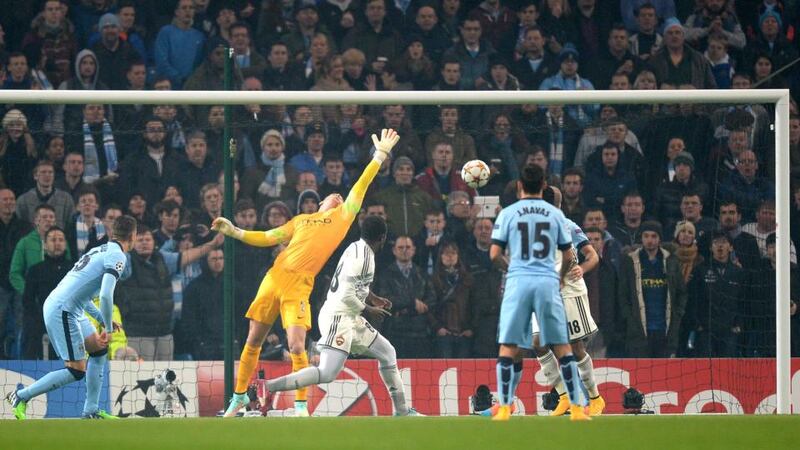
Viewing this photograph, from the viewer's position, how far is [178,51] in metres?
15.3

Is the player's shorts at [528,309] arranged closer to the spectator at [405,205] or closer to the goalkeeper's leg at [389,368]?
the goalkeeper's leg at [389,368]

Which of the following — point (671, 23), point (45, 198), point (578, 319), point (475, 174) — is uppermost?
point (671, 23)

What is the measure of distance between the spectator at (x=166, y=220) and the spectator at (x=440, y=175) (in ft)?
7.81

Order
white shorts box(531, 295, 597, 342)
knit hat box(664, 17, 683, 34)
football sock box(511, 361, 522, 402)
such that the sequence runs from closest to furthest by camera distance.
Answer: football sock box(511, 361, 522, 402) → white shorts box(531, 295, 597, 342) → knit hat box(664, 17, 683, 34)

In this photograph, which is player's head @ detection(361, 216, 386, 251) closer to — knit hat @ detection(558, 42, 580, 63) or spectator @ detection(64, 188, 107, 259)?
spectator @ detection(64, 188, 107, 259)

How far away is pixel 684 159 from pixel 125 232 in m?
5.40

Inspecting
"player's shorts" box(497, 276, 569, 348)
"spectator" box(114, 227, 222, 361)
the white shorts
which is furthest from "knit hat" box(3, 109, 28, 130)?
"player's shorts" box(497, 276, 569, 348)

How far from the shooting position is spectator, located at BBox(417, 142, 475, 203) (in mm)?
12781

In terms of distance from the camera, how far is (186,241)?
12609mm

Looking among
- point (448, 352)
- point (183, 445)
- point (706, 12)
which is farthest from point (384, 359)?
point (706, 12)

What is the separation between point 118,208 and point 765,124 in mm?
6216

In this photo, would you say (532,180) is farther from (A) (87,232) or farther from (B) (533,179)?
(A) (87,232)

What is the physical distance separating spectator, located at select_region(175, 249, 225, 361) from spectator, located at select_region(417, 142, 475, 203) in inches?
87.7

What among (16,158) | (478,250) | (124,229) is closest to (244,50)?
(16,158)
